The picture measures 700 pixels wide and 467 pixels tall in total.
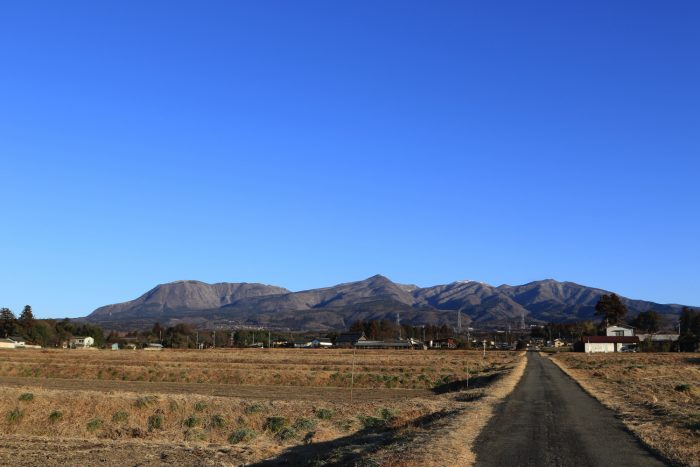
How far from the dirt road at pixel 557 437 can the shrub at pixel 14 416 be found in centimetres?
2179

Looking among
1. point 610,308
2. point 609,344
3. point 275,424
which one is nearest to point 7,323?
point 609,344

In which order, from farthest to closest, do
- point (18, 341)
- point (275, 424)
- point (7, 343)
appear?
point (18, 341) < point (7, 343) < point (275, 424)

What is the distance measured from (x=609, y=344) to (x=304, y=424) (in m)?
126

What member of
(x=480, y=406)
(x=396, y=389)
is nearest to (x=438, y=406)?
(x=480, y=406)

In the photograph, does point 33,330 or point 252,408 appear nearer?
point 252,408

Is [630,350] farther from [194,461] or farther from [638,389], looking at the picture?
[194,461]

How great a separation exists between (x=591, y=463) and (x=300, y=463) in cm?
907

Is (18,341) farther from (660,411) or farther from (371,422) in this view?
(660,411)

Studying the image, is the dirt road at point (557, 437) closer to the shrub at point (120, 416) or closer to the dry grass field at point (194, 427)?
the dry grass field at point (194, 427)

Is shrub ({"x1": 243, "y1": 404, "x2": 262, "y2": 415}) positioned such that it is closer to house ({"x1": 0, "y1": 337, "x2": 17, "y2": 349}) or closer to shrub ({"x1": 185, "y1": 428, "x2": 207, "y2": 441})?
shrub ({"x1": 185, "y1": 428, "x2": 207, "y2": 441})

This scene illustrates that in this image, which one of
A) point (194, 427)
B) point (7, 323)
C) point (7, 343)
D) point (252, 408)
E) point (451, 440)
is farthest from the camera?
point (7, 323)

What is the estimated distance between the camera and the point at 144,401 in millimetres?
33469

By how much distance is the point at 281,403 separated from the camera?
111 ft

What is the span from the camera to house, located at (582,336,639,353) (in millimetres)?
139125
